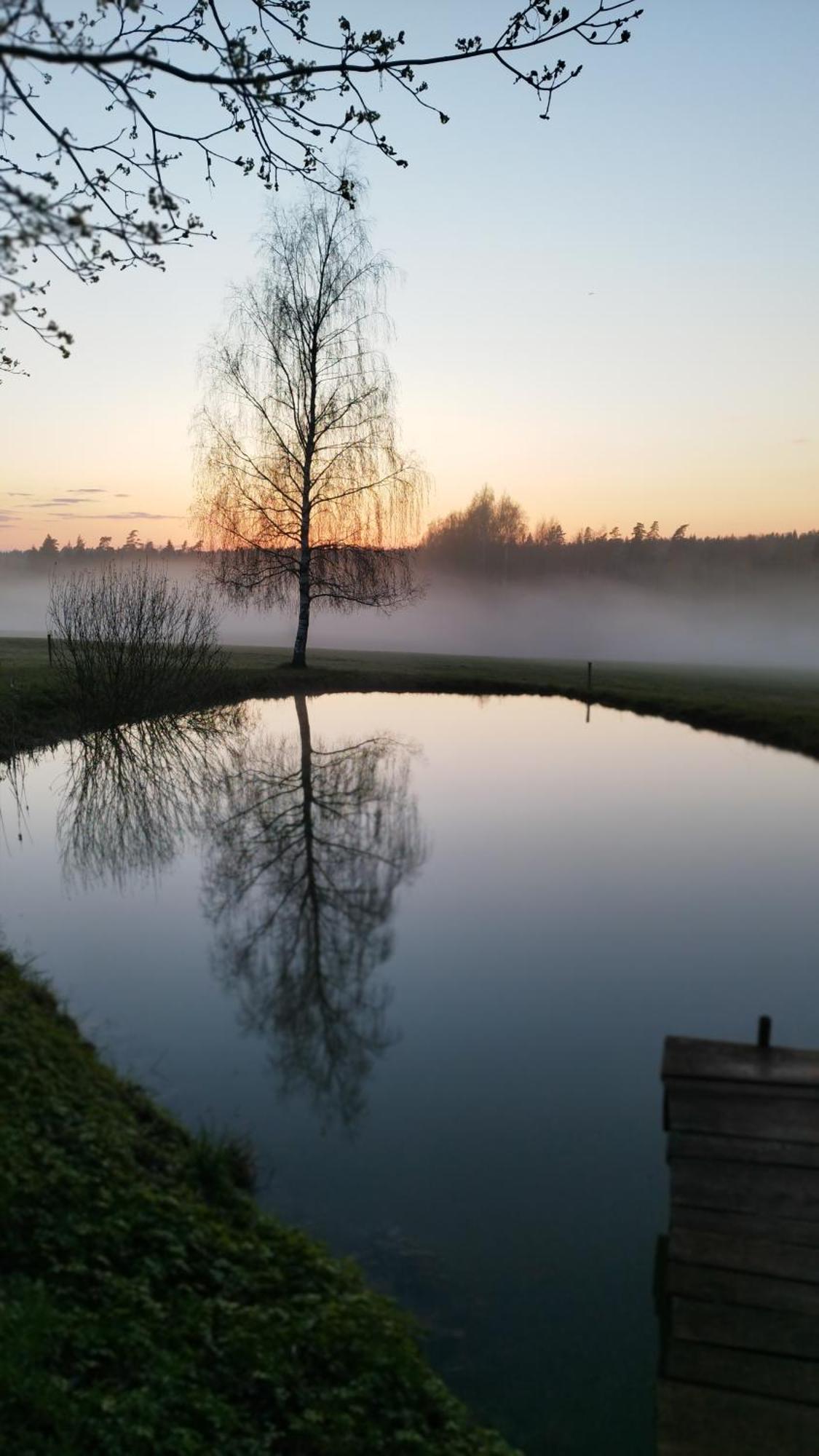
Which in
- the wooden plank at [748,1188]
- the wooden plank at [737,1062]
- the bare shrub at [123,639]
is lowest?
the wooden plank at [748,1188]

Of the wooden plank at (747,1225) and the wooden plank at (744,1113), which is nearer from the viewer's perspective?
the wooden plank at (747,1225)

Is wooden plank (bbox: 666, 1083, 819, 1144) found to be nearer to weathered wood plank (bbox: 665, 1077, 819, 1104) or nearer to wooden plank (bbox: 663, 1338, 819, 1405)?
weathered wood plank (bbox: 665, 1077, 819, 1104)

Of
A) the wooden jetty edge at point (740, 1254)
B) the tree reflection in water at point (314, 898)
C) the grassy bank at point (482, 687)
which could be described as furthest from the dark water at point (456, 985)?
the grassy bank at point (482, 687)

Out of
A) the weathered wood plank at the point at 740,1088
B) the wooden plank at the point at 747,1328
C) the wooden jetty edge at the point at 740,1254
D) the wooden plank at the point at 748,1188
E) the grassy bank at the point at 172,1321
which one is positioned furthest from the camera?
the weathered wood plank at the point at 740,1088

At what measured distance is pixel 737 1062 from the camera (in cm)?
552

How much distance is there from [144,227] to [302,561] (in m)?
27.5

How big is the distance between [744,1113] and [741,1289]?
0.96 m

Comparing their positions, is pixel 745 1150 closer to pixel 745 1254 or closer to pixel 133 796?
pixel 745 1254

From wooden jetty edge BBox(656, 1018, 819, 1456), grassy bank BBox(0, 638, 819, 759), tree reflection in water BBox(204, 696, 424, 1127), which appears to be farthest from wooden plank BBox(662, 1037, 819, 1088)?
grassy bank BBox(0, 638, 819, 759)

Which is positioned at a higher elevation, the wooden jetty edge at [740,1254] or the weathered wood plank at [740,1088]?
A: the weathered wood plank at [740,1088]

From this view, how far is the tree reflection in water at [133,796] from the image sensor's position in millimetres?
12414

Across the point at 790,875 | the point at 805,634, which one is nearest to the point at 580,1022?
the point at 790,875

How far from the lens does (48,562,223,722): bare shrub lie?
733 inches

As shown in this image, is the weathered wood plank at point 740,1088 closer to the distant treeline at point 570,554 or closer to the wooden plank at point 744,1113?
the wooden plank at point 744,1113
